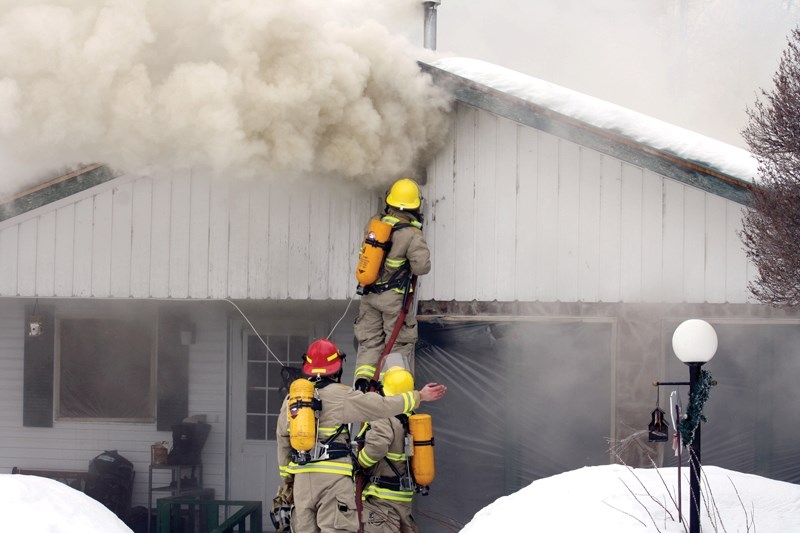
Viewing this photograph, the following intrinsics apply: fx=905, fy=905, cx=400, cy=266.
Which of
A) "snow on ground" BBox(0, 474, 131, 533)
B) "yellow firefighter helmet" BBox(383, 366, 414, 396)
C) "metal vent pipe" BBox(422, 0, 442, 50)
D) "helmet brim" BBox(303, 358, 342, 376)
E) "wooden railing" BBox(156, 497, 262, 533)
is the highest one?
"metal vent pipe" BBox(422, 0, 442, 50)

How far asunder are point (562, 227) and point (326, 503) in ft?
10.4

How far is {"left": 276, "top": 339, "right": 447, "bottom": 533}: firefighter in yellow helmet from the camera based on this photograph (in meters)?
6.63

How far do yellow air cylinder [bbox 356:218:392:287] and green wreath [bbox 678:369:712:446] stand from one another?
307cm

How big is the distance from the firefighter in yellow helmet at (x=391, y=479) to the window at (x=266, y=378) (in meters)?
3.66

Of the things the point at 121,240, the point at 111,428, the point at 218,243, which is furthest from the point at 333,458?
the point at 111,428

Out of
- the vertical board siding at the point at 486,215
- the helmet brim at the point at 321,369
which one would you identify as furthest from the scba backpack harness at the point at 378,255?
the helmet brim at the point at 321,369

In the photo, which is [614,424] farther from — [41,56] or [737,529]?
[41,56]

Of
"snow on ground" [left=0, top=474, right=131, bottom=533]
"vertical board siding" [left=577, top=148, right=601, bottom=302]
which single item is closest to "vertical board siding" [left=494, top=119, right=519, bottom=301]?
"vertical board siding" [left=577, top=148, right=601, bottom=302]

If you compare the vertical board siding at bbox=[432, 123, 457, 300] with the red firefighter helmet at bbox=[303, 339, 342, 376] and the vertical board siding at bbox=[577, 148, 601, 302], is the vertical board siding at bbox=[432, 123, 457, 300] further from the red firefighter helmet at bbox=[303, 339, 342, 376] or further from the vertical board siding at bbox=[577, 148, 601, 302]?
the red firefighter helmet at bbox=[303, 339, 342, 376]

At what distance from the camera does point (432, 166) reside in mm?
8242

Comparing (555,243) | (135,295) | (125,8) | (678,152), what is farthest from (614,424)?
(125,8)

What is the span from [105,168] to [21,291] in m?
1.41

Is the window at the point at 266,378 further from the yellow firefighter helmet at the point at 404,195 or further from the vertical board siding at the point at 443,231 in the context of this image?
the yellow firefighter helmet at the point at 404,195

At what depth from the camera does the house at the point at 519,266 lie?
7.79m
